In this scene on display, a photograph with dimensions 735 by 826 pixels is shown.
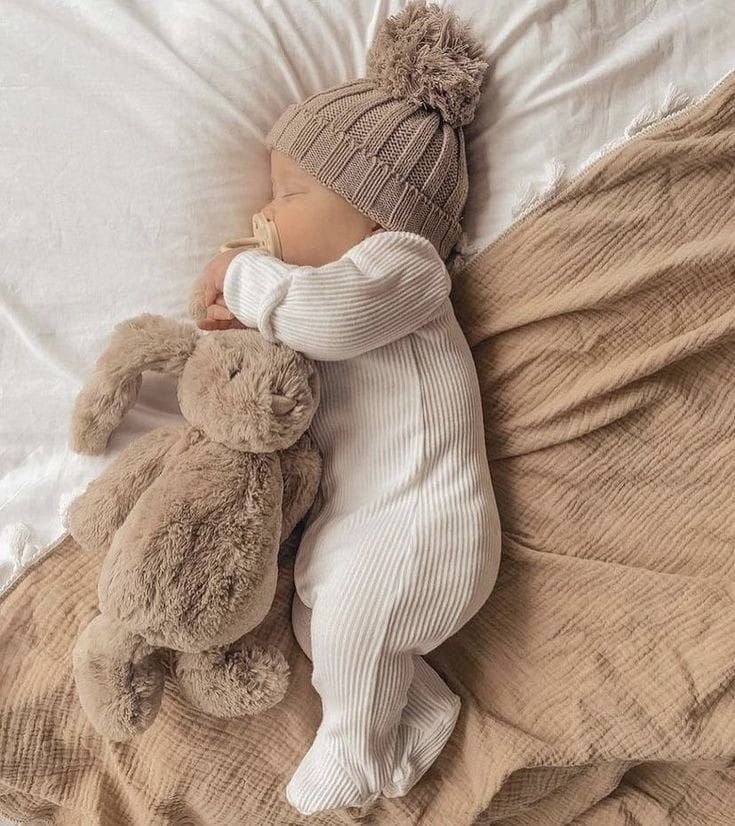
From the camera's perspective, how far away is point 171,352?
2.69ft

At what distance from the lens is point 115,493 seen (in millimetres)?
807

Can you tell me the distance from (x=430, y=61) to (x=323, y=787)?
793 mm

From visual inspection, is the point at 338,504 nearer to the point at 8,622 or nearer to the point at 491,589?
the point at 491,589

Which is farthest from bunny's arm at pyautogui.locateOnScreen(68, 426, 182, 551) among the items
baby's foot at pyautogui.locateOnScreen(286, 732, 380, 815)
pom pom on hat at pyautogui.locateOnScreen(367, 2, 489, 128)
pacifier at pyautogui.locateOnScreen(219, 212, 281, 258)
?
pom pom on hat at pyautogui.locateOnScreen(367, 2, 489, 128)

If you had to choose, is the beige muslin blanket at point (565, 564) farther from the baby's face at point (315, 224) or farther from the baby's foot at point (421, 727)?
the baby's face at point (315, 224)

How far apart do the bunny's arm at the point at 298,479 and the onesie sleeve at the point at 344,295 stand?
11cm

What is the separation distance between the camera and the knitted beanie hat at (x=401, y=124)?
2.85ft

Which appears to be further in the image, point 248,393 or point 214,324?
point 214,324

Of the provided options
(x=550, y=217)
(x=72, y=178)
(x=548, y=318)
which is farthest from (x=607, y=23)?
(x=72, y=178)

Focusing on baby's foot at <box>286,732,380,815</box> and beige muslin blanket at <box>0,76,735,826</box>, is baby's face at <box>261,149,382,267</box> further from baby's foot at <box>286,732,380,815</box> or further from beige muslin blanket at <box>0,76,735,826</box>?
baby's foot at <box>286,732,380,815</box>

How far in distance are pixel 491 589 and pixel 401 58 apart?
60cm

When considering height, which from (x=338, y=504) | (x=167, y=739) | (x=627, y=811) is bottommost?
(x=627, y=811)

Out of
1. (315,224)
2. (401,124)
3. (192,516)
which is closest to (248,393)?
(192,516)

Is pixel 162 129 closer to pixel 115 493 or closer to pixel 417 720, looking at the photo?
pixel 115 493
